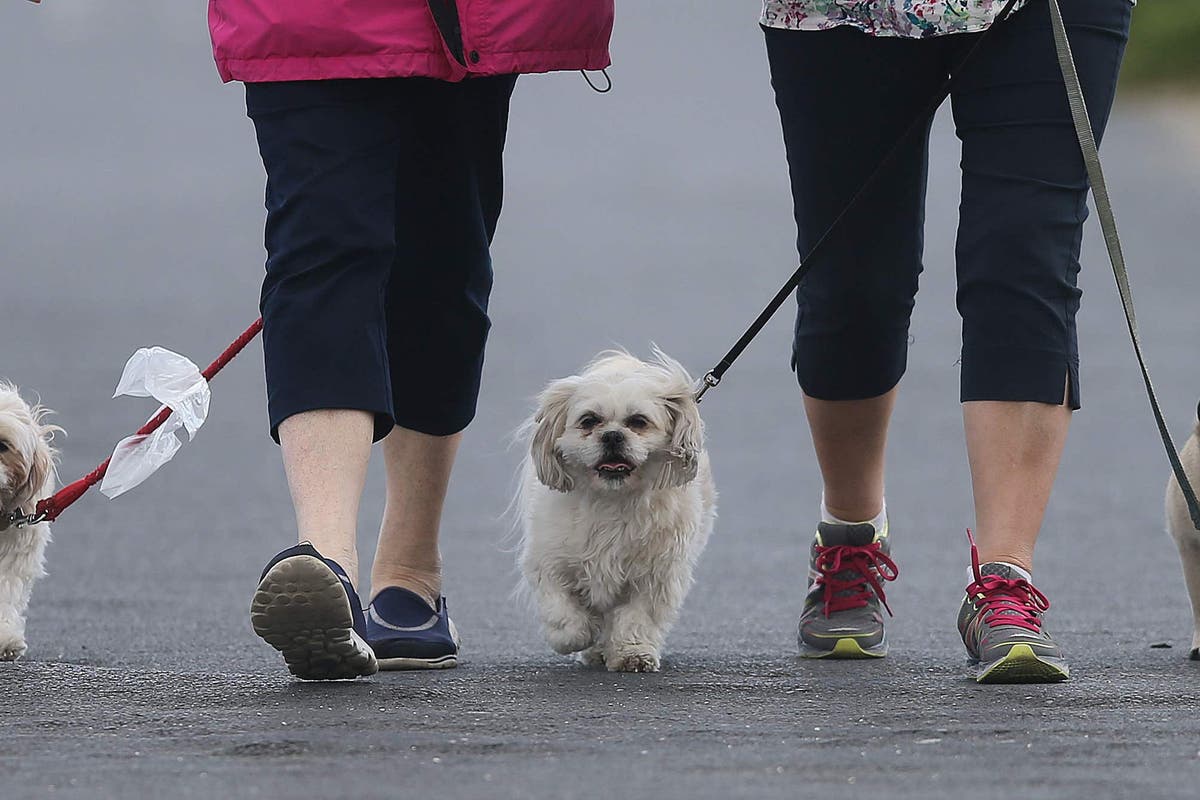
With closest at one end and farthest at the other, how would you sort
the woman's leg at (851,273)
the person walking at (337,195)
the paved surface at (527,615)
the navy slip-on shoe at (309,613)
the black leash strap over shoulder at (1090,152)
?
the paved surface at (527,615) → the navy slip-on shoe at (309,613) → the person walking at (337,195) → the black leash strap over shoulder at (1090,152) → the woman's leg at (851,273)

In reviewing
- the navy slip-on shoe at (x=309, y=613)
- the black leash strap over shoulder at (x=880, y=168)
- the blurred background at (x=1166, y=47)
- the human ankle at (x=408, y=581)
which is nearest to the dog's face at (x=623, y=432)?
the black leash strap over shoulder at (x=880, y=168)

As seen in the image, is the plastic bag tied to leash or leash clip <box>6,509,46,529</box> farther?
leash clip <box>6,509,46,529</box>

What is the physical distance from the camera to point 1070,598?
6.01 m

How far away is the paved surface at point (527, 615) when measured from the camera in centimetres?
303

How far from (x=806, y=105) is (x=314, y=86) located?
3.50ft

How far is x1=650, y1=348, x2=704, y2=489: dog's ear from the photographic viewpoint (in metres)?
4.72

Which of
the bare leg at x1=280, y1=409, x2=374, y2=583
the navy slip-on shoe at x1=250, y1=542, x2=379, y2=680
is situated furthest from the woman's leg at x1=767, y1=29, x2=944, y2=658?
the navy slip-on shoe at x1=250, y1=542, x2=379, y2=680

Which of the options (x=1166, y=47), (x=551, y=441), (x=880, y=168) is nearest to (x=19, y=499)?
(x=551, y=441)

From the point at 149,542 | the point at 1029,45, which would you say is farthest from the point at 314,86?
the point at 149,542

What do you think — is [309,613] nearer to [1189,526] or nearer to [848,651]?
[848,651]

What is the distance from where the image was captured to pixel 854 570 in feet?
15.9

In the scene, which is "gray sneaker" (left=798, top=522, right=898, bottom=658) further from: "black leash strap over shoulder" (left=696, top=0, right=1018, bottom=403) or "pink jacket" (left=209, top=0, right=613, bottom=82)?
"pink jacket" (left=209, top=0, right=613, bottom=82)

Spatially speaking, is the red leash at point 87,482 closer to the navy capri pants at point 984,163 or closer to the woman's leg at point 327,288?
the woman's leg at point 327,288

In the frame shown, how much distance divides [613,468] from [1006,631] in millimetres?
1096
